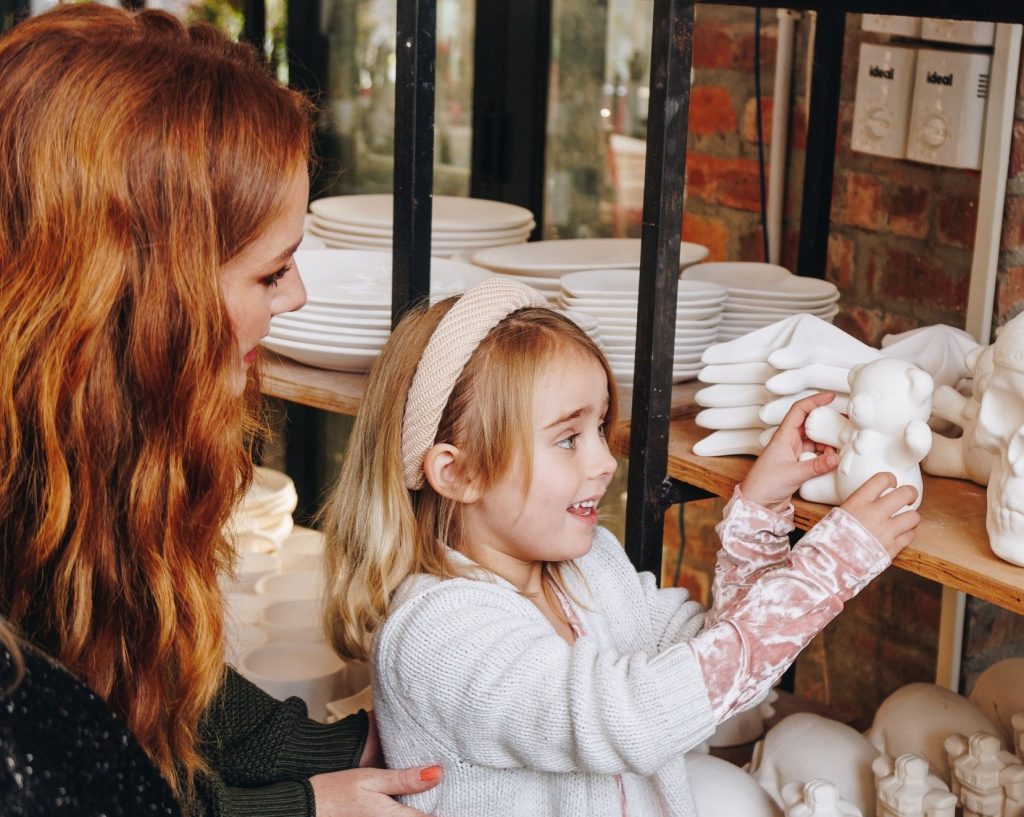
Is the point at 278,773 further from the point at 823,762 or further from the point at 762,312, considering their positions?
the point at 762,312

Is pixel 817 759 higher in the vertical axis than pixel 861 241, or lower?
lower

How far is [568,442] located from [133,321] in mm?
471

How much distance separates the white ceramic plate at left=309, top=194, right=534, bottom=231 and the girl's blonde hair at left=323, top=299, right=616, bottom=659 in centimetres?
46

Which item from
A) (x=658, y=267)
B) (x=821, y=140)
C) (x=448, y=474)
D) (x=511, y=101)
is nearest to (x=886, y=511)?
(x=658, y=267)

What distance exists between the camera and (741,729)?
1.69m

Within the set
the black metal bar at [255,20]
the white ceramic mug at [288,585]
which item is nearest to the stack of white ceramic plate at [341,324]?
the white ceramic mug at [288,585]

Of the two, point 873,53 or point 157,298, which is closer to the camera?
point 157,298

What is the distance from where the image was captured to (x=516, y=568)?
1.36 m

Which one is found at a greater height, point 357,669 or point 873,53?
point 873,53

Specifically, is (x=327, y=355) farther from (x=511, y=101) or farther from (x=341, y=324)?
(x=511, y=101)

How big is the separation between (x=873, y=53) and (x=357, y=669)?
1.12 m

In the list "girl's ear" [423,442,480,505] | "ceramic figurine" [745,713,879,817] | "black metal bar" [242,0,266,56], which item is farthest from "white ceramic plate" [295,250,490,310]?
"black metal bar" [242,0,266,56]

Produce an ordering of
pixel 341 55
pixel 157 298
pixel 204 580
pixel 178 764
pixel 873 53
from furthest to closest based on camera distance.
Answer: pixel 341 55 → pixel 873 53 → pixel 178 764 → pixel 204 580 → pixel 157 298

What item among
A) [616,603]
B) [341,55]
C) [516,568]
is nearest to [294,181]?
[516,568]
